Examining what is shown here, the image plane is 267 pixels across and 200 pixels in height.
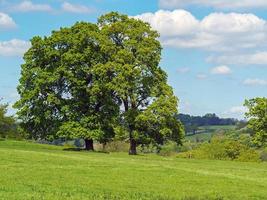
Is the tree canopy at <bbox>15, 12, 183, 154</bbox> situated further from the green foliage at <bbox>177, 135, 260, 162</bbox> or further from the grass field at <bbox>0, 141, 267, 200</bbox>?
the green foliage at <bbox>177, 135, 260, 162</bbox>

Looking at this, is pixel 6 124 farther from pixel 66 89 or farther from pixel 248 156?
pixel 248 156

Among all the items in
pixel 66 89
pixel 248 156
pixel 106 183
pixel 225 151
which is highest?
pixel 66 89

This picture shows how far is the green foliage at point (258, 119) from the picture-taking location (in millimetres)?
68781

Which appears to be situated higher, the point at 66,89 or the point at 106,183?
the point at 66,89

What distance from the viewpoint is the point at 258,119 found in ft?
230

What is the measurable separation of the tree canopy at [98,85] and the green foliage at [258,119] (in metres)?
11.8

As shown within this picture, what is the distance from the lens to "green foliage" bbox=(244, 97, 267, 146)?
68.8 m

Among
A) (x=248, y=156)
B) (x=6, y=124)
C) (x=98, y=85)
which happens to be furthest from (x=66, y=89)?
(x=248, y=156)

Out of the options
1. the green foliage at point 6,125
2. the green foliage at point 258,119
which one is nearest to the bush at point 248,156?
the green foliage at point 258,119

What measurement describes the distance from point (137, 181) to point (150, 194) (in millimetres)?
5498

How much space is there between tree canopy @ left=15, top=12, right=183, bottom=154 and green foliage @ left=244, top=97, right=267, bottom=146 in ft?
38.6

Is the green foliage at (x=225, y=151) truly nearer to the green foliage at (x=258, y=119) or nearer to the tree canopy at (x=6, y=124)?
the green foliage at (x=258, y=119)

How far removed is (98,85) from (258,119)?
21762 mm

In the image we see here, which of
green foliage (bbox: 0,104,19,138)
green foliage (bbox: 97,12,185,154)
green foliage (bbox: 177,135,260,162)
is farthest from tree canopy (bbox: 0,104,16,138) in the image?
green foliage (bbox: 177,135,260,162)
